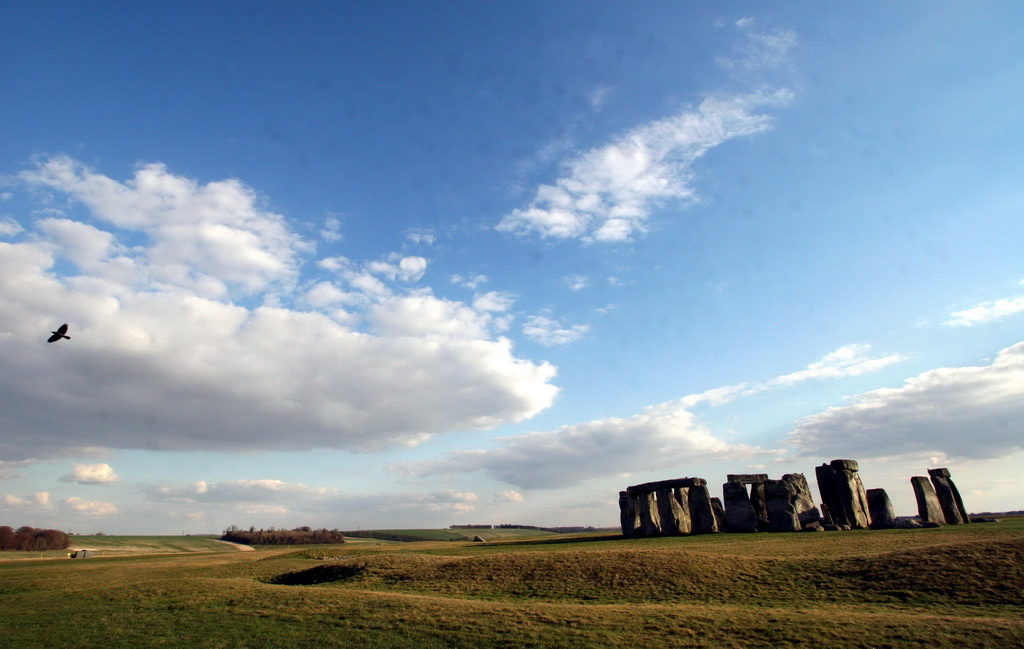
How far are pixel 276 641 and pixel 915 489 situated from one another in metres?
40.7

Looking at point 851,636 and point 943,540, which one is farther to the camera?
point 943,540

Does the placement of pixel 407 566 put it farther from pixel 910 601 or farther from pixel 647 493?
pixel 647 493

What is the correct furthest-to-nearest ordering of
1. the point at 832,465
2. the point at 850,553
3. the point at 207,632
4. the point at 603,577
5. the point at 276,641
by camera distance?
the point at 832,465
the point at 850,553
the point at 603,577
the point at 207,632
the point at 276,641

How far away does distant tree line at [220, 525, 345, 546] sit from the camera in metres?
108

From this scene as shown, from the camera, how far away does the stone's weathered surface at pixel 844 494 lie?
39500 millimetres

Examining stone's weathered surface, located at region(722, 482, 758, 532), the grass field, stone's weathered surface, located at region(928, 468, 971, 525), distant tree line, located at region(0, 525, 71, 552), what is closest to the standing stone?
stone's weathered surface, located at region(722, 482, 758, 532)

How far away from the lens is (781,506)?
39938mm

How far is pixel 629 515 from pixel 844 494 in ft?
52.5

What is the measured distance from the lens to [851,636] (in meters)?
13.5

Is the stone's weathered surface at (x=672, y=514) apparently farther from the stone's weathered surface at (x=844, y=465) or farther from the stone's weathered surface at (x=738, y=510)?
the stone's weathered surface at (x=844, y=465)

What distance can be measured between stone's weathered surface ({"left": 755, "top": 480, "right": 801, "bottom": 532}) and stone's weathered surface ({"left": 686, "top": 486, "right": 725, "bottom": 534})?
359 cm

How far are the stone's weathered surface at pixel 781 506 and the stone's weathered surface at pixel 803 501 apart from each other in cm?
33

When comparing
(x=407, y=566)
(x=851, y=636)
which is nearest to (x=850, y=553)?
(x=851, y=636)

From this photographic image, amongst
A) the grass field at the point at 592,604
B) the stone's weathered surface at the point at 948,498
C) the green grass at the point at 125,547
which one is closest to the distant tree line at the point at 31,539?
the green grass at the point at 125,547
